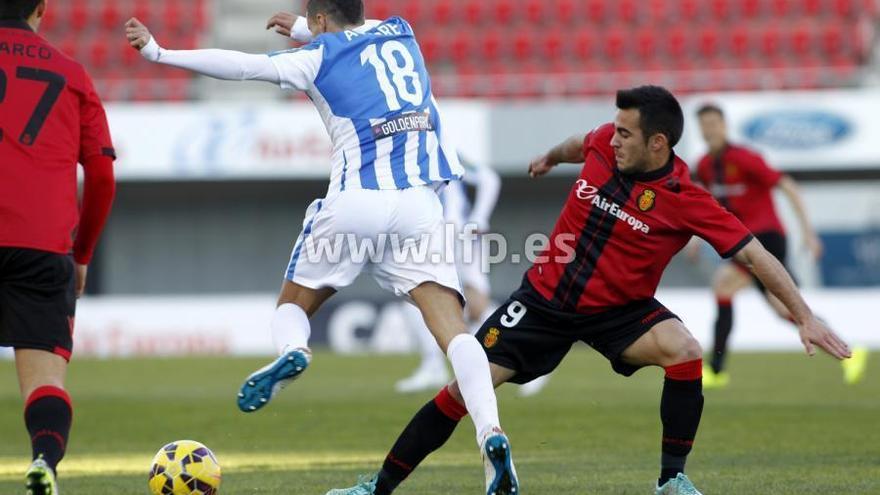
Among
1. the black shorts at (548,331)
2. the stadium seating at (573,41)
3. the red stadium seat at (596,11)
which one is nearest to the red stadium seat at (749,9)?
the stadium seating at (573,41)

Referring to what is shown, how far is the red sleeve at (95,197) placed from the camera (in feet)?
17.8

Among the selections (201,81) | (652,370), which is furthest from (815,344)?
(201,81)

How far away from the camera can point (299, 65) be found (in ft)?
19.3

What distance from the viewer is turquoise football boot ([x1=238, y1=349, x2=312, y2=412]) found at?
5672 millimetres

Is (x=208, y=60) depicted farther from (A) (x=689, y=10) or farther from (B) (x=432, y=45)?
(A) (x=689, y=10)

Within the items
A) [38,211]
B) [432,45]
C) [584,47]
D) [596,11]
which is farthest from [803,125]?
[38,211]

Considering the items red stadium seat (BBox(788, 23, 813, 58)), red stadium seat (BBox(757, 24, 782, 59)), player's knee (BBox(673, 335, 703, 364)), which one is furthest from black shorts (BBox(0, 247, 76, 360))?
red stadium seat (BBox(788, 23, 813, 58))

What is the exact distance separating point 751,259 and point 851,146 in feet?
57.1

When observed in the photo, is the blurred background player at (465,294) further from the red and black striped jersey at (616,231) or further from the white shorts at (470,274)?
the red and black striped jersey at (616,231)

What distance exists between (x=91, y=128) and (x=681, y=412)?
271 centimetres

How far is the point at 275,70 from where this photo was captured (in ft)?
19.1

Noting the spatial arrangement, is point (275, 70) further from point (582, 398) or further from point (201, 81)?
point (201, 81)

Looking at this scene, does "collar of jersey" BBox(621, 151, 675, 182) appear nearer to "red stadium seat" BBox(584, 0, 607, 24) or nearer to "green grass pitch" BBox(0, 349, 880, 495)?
"green grass pitch" BBox(0, 349, 880, 495)

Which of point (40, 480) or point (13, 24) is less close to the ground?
point (13, 24)
